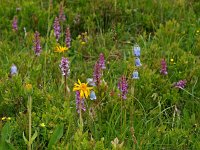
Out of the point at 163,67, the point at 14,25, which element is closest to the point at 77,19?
the point at 14,25

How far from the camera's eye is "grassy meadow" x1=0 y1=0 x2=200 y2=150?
2.35 metres

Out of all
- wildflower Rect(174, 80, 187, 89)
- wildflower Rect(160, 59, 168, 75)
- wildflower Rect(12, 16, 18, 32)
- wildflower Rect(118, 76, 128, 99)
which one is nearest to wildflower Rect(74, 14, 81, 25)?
wildflower Rect(12, 16, 18, 32)

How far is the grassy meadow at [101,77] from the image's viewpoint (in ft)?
7.71

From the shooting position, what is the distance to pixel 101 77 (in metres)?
2.81

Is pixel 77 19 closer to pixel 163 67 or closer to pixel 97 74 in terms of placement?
pixel 163 67

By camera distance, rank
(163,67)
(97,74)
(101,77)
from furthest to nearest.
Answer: (163,67) → (101,77) → (97,74)

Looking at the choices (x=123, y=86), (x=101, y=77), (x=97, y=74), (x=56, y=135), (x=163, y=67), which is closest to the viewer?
(x=56, y=135)

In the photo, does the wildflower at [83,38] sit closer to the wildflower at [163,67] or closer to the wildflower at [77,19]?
the wildflower at [77,19]

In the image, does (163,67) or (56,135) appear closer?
(56,135)

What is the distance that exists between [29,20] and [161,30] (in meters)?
1.17

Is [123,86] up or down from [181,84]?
up

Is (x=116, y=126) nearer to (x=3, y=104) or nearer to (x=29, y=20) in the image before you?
(x=3, y=104)

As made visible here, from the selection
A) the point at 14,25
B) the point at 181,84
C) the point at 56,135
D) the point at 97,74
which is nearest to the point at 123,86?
the point at 97,74

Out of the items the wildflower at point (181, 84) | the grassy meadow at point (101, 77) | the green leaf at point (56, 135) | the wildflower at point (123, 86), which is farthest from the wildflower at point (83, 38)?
the green leaf at point (56, 135)
